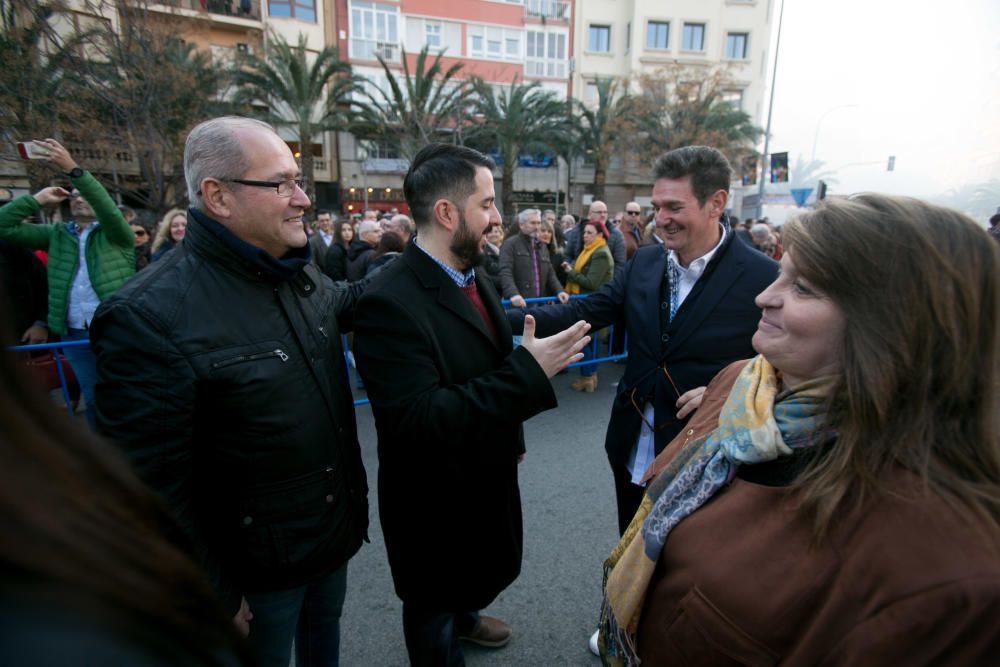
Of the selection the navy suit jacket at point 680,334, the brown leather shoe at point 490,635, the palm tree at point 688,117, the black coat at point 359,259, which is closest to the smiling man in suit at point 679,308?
the navy suit jacket at point 680,334

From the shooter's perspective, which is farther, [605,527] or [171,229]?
[171,229]

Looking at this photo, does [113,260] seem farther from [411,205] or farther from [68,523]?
[68,523]

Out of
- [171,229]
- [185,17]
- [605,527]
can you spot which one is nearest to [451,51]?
[185,17]

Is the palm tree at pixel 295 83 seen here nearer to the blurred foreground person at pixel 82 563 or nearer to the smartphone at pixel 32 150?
the smartphone at pixel 32 150

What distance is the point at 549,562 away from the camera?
3.10 m

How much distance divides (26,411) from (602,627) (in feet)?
5.33

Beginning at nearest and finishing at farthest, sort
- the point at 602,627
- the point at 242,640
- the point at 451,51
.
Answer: the point at 242,640
the point at 602,627
the point at 451,51

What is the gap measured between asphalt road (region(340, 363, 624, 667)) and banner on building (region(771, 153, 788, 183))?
20.5m

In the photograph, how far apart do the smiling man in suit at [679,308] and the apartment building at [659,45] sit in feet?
106

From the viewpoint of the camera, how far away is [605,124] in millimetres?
28422

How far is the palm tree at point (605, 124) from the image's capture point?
28.0 metres

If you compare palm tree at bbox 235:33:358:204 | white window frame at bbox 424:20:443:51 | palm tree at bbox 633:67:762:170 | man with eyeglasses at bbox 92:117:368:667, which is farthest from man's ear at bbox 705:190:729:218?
white window frame at bbox 424:20:443:51

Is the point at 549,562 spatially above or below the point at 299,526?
below

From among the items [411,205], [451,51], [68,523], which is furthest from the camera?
[451,51]
